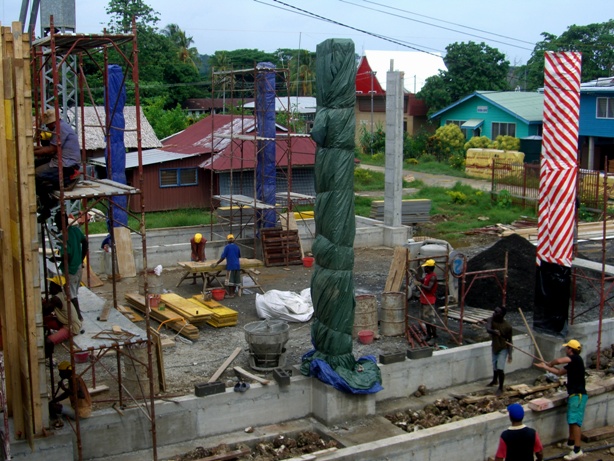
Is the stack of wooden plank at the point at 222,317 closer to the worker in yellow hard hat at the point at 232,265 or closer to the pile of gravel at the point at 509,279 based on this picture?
the worker in yellow hard hat at the point at 232,265

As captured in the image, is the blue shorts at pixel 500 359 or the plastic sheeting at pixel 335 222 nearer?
the plastic sheeting at pixel 335 222

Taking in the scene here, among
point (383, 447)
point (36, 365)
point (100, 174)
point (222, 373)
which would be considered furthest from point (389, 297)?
point (100, 174)

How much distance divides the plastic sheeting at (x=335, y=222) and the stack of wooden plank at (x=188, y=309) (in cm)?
424

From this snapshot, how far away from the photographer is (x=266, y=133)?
24.8 m

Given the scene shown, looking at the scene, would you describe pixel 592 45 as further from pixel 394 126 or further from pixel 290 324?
pixel 290 324

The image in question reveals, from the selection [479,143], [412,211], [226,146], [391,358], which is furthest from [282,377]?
[479,143]

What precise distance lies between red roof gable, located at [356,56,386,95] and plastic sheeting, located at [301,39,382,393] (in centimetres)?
4508

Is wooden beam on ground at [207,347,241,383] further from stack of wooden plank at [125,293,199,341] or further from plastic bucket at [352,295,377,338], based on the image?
plastic bucket at [352,295,377,338]

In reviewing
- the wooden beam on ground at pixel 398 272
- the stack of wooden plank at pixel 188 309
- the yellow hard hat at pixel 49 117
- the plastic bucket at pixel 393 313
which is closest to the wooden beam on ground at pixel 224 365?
the stack of wooden plank at pixel 188 309

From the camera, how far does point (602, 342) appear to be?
1644 centimetres

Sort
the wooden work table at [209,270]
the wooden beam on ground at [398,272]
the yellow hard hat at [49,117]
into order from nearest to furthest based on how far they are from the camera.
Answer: the yellow hard hat at [49,117] < the wooden beam on ground at [398,272] < the wooden work table at [209,270]

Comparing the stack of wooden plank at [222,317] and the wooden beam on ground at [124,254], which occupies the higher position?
the wooden beam on ground at [124,254]

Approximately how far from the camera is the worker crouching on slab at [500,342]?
1412cm

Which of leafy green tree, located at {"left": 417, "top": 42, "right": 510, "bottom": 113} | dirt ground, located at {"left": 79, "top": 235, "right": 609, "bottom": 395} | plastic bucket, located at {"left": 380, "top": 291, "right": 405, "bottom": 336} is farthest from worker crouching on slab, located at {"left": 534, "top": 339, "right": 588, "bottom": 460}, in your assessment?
leafy green tree, located at {"left": 417, "top": 42, "right": 510, "bottom": 113}
